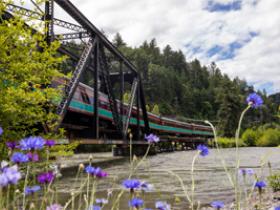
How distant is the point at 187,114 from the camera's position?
111688 mm

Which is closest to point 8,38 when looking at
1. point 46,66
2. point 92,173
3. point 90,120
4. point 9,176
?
point 46,66

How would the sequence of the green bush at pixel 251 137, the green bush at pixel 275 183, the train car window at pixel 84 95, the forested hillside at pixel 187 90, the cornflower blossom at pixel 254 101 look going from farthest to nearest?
the forested hillside at pixel 187 90 → the green bush at pixel 251 137 → the train car window at pixel 84 95 → the green bush at pixel 275 183 → the cornflower blossom at pixel 254 101

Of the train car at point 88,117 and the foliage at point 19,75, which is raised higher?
the train car at point 88,117

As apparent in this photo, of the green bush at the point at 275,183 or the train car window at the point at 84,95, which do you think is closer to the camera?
the green bush at the point at 275,183

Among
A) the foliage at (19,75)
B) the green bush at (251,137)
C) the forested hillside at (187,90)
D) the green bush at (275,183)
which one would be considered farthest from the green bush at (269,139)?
the foliage at (19,75)

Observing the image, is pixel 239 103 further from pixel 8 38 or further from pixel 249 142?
pixel 8 38

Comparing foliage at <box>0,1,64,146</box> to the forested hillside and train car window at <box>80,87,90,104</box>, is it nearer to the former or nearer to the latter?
train car window at <box>80,87,90,104</box>

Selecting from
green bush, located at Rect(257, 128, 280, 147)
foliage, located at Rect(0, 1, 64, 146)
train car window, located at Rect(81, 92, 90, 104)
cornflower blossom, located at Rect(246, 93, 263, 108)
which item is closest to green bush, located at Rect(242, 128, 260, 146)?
green bush, located at Rect(257, 128, 280, 147)

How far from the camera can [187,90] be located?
381 feet

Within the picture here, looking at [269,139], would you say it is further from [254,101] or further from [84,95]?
[254,101]

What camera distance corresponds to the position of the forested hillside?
8031cm

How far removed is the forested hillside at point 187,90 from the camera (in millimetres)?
80312

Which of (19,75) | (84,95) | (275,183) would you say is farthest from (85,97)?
(19,75)

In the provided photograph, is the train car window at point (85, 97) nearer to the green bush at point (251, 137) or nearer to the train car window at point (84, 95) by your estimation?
the train car window at point (84, 95)
